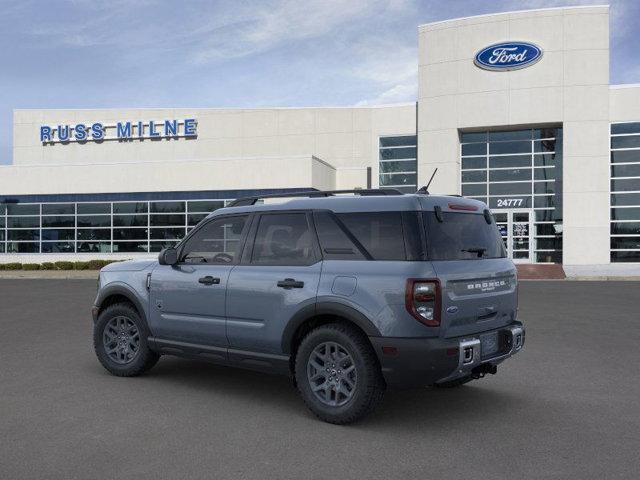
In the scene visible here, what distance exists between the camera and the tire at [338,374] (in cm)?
513

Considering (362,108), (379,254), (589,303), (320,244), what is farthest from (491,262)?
(362,108)

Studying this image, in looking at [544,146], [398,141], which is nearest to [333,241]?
[544,146]

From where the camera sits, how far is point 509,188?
32594mm

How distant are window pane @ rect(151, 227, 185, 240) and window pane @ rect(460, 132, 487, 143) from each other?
1561 centimetres

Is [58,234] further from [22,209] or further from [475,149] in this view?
[475,149]

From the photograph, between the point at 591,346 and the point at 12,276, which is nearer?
the point at 591,346

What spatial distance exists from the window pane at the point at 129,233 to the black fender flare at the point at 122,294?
94.9 feet

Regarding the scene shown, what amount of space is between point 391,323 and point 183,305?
96.0 inches

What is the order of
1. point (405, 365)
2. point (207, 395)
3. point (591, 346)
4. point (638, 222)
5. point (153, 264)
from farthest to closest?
point (638, 222) → point (591, 346) → point (153, 264) → point (207, 395) → point (405, 365)

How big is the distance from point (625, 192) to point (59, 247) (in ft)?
98.7

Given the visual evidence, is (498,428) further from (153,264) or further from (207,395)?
(153,264)

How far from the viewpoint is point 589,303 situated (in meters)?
15.0

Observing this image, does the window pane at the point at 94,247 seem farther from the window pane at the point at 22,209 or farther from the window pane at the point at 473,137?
the window pane at the point at 473,137

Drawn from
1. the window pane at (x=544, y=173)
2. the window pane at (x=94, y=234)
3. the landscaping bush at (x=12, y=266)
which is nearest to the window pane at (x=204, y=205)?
the window pane at (x=94, y=234)
